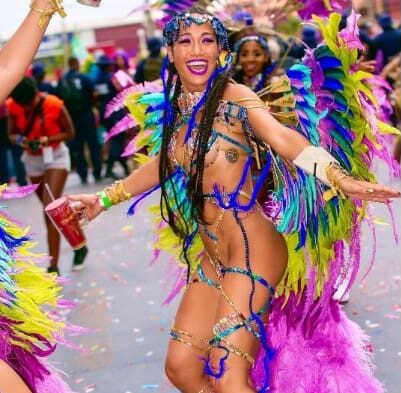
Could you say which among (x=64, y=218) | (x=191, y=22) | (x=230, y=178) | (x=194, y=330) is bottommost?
(x=194, y=330)

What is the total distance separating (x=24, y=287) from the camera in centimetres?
339

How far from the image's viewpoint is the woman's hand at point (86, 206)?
12.8 feet

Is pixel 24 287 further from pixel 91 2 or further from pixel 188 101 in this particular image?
pixel 91 2

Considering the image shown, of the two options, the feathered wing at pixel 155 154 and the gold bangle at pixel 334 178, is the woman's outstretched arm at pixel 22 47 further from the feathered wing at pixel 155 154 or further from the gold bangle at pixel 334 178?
the gold bangle at pixel 334 178

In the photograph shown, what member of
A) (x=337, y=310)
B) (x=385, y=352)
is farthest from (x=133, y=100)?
(x=385, y=352)

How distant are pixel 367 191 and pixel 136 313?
12.1 feet

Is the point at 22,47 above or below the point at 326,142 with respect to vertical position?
above

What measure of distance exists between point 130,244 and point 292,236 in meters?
5.44

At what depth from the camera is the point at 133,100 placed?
439 cm

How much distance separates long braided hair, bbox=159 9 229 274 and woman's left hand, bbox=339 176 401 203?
1.90 ft

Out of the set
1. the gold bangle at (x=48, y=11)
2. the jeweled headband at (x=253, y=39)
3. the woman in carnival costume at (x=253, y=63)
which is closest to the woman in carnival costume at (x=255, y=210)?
the gold bangle at (x=48, y=11)

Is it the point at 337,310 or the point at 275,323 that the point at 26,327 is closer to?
the point at 275,323

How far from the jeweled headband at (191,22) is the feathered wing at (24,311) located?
2.61 feet

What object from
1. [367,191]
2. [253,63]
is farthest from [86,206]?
[253,63]
